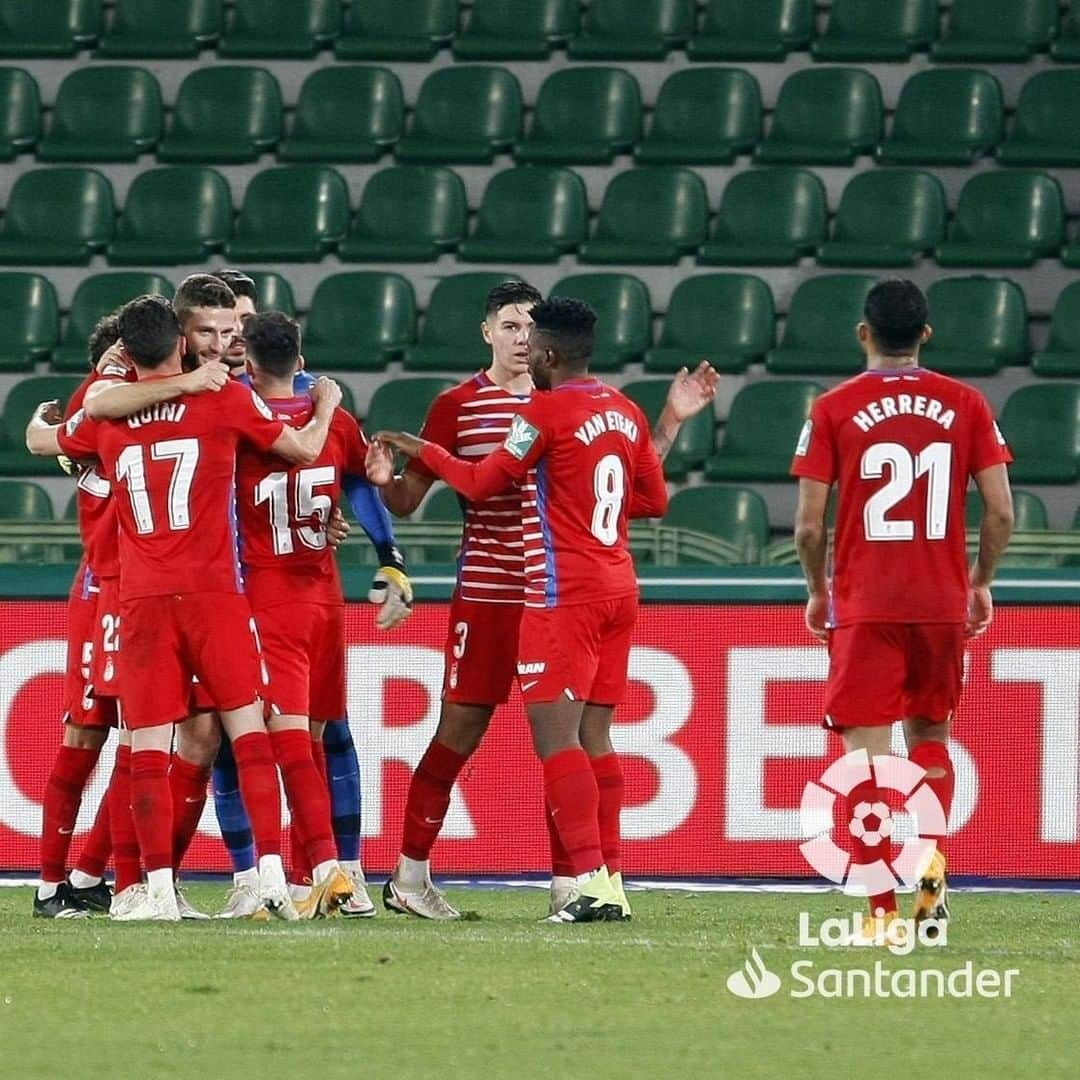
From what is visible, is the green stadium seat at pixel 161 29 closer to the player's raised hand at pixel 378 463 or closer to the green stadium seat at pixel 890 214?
the green stadium seat at pixel 890 214

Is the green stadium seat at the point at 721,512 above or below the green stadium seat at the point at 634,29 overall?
below

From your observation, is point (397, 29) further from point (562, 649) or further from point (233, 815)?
point (562, 649)

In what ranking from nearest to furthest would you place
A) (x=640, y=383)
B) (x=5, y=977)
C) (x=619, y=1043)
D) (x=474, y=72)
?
(x=619, y=1043), (x=5, y=977), (x=640, y=383), (x=474, y=72)

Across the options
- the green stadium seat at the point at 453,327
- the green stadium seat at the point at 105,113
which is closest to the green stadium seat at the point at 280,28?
the green stadium seat at the point at 105,113

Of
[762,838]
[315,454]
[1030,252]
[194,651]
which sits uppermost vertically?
[1030,252]

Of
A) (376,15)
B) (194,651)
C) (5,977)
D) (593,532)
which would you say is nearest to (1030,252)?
(376,15)

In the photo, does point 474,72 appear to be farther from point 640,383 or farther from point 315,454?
point 315,454

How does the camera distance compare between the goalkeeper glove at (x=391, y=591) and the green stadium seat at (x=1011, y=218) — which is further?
the green stadium seat at (x=1011, y=218)

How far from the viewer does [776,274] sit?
1323cm

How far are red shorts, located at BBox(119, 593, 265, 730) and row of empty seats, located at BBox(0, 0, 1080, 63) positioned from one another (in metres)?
8.23

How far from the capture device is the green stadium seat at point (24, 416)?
12.4 metres

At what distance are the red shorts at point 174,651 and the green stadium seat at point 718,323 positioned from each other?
243 inches

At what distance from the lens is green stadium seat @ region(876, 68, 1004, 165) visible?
13508 millimetres

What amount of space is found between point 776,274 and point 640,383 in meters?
1.53
